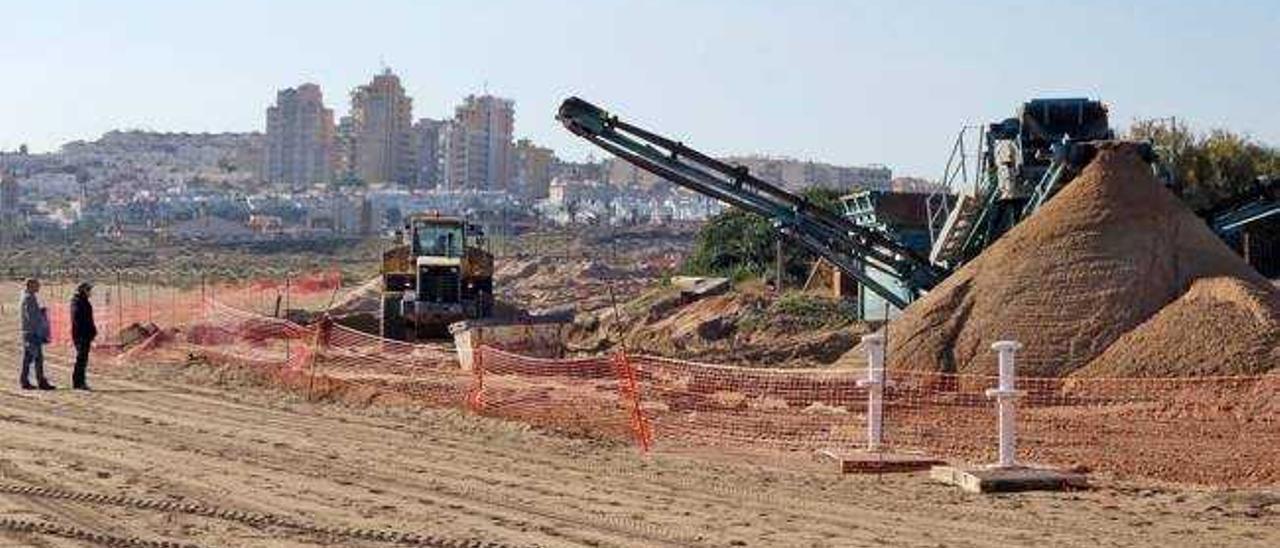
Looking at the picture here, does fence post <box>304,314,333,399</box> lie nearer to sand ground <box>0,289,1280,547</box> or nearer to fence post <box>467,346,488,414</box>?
fence post <box>467,346,488,414</box>

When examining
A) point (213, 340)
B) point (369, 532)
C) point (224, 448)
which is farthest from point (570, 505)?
point (213, 340)

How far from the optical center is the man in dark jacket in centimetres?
2258

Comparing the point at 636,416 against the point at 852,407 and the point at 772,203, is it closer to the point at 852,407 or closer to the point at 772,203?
the point at 852,407

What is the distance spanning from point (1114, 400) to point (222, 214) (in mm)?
159971

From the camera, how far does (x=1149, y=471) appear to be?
15.0 metres

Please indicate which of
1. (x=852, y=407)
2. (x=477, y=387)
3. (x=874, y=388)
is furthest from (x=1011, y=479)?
(x=477, y=387)

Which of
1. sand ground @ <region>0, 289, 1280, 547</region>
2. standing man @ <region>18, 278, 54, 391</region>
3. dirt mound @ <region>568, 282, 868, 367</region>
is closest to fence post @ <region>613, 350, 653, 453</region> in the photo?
sand ground @ <region>0, 289, 1280, 547</region>

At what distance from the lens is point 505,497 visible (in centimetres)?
1301

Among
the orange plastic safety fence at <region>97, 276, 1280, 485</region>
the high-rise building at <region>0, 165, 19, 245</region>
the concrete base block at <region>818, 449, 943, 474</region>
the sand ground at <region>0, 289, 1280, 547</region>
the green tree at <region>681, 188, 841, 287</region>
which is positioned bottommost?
the sand ground at <region>0, 289, 1280, 547</region>

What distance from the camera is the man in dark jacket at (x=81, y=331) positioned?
22578 millimetres

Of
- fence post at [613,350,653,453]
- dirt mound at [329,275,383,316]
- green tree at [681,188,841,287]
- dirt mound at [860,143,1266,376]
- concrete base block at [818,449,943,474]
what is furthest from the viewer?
green tree at [681,188,841,287]

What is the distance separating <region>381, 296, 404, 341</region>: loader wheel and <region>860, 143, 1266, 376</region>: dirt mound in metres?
10.9

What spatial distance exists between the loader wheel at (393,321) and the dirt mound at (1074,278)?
10863 mm

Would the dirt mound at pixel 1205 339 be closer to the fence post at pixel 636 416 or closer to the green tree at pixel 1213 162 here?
the fence post at pixel 636 416
